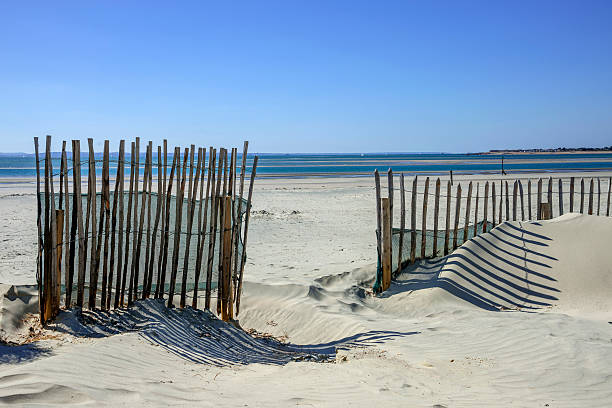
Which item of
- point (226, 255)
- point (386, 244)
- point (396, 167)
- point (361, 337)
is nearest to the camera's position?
point (361, 337)

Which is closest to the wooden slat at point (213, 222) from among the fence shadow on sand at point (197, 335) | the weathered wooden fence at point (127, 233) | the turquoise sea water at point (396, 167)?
the weathered wooden fence at point (127, 233)

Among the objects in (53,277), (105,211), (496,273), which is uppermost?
(105,211)

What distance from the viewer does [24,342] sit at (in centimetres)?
434

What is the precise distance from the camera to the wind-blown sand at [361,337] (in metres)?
3.29

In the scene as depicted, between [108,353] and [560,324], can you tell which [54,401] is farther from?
[560,324]

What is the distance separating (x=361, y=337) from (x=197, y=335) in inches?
63.3

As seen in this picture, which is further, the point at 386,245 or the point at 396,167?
the point at 396,167

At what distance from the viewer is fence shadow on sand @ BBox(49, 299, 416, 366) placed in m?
4.37

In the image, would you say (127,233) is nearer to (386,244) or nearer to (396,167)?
(386,244)

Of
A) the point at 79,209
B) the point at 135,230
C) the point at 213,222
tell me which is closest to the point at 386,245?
the point at 213,222

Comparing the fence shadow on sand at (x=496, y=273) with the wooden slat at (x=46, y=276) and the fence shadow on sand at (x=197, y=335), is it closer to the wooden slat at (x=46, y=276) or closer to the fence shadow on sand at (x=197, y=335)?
Answer: the fence shadow on sand at (x=197, y=335)

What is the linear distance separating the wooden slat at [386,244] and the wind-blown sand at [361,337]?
0.20 meters

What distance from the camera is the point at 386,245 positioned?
22.5ft

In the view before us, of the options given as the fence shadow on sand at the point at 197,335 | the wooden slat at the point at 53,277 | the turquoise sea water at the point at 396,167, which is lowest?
the fence shadow on sand at the point at 197,335
